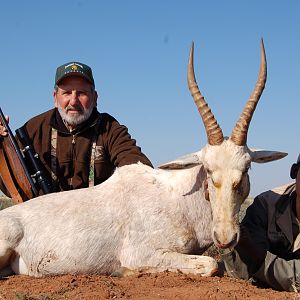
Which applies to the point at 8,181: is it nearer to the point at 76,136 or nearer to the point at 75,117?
the point at 76,136

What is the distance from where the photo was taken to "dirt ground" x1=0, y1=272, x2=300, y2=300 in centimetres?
448

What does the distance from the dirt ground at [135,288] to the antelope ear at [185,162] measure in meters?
1.03

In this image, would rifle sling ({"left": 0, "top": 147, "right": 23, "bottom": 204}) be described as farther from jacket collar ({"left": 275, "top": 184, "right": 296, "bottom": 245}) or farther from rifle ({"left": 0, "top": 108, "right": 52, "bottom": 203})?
jacket collar ({"left": 275, "top": 184, "right": 296, "bottom": 245})

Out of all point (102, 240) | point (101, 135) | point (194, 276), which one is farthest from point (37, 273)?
point (101, 135)

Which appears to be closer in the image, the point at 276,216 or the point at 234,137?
the point at 234,137

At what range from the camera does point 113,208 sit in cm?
581

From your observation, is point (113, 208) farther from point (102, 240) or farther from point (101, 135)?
point (101, 135)

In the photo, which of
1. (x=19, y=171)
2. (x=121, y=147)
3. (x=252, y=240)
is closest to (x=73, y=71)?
(x=121, y=147)

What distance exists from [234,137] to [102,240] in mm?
1663

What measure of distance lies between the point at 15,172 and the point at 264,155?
337cm

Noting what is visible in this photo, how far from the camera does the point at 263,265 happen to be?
5.33 meters

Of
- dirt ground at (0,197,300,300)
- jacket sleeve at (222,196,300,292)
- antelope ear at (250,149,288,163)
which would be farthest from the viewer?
antelope ear at (250,149,288,163)

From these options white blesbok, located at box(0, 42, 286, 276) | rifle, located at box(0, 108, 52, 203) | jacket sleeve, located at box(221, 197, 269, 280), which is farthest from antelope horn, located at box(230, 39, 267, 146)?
rifle, located at box(0, 108, 52, 203)

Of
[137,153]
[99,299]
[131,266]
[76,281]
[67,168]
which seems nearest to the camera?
[99,299]
